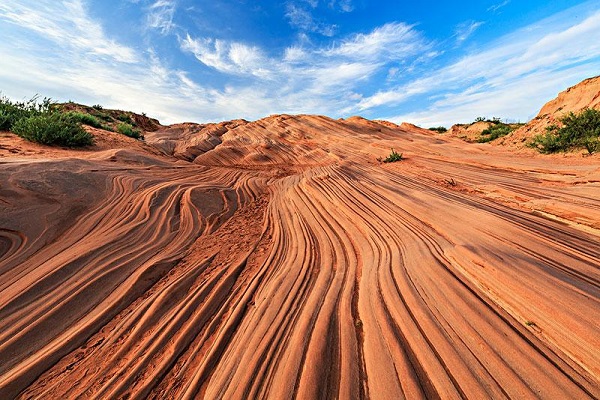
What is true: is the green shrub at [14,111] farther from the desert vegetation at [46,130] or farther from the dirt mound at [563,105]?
the dirt mound at [563,105]

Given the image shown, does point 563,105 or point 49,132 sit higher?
point 563,105

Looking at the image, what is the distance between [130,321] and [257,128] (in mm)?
19353

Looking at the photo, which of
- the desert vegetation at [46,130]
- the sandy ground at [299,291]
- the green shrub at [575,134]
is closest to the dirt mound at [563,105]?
the green shrub at [575,134]

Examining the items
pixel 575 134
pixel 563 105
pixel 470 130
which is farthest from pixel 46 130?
pixel 470 130

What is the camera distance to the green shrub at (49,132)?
25.7 ft

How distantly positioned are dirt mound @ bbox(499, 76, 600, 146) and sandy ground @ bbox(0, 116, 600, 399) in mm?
6430

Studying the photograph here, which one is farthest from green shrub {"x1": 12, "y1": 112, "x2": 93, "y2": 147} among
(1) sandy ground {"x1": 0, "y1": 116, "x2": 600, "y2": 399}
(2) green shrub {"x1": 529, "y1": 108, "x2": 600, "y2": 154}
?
(2) green shrub {"x1": 529, "y1": 108, "x2": 600, "y2": 154}

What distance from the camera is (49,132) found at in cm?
800

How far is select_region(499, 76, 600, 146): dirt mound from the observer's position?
34.2ft

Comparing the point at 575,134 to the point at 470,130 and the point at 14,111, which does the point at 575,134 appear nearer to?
the point at 470,130

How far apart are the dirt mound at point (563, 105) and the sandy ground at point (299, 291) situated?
643 centimetres

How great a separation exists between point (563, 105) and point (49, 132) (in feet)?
69.0

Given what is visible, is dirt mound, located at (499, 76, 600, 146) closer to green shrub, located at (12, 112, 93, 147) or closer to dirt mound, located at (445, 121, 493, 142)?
dirt mound, located at (445, 121, 493, 142)

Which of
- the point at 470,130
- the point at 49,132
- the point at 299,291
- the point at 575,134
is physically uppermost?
the point at 470,130
